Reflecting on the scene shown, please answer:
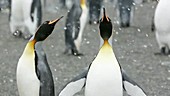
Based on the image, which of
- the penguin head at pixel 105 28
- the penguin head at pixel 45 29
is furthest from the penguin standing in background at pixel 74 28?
the penguin head at pixel 105 28

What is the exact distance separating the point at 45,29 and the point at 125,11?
6.17 meters

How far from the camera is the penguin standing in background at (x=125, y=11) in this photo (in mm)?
10102

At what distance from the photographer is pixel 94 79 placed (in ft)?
13.1

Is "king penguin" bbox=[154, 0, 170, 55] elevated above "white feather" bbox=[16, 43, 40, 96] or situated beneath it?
situated beneath

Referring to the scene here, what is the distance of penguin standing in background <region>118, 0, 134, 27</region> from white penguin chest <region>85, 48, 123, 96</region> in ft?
20.0

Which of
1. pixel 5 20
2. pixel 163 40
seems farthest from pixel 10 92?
pixel 5 20

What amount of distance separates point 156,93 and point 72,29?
2.20 metres

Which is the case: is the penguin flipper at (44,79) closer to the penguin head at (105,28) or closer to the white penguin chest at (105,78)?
the white penguin chest at (105,78)

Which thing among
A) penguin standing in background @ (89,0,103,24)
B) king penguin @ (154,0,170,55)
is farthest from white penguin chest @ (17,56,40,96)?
penguin standing in background @ (89,0,103,24)

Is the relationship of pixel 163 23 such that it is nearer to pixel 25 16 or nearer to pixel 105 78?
pixel 25 16

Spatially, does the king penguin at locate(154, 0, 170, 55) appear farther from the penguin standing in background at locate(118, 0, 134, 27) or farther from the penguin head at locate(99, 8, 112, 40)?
the penguin head at locate(99, 8, 112, 40)

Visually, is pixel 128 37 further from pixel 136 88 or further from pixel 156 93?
pixel 136 88

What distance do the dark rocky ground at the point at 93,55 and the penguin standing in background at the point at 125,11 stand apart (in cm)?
16

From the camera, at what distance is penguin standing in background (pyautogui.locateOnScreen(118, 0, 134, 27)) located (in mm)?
10102
